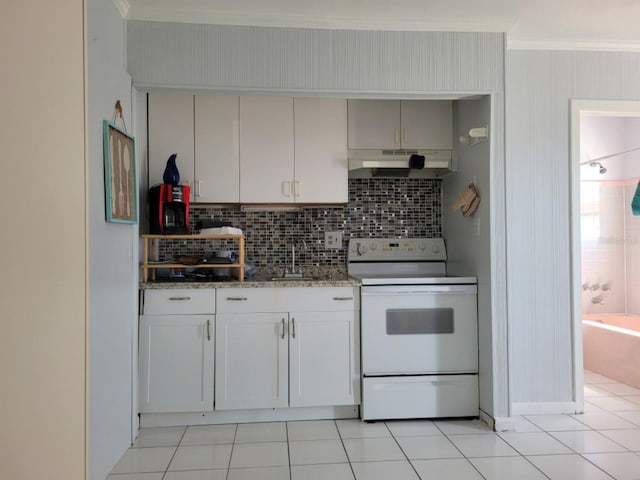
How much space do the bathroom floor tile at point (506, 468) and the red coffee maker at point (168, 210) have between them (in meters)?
2.15

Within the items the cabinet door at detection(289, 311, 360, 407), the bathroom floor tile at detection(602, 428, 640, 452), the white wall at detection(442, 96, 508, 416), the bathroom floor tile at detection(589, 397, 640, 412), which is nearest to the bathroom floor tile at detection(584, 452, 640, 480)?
the bathroom floor tile at detection(602, 428, 640, 452)

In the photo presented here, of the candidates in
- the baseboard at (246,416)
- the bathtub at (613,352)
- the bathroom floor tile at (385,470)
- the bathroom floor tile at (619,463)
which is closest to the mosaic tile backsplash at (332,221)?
the baseboard at (246,416)

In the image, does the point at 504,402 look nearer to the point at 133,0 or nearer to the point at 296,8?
the point at 296,8

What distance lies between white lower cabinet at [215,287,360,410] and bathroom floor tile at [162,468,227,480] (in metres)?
0.61

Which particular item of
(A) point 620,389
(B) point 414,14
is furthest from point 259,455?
(A) point 620,389

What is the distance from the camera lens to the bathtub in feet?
12.3

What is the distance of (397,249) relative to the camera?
3.72 metres

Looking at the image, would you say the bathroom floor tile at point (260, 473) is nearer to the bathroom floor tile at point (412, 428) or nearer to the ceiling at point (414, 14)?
the bathroom floor tile at point (412, 428)

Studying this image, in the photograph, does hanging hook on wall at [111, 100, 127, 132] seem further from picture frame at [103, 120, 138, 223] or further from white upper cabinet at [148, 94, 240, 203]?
white upper cabinet at [148, 94, 240, 203]

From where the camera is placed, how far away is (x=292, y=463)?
8.16 ft

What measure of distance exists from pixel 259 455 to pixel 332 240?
1.63 meters

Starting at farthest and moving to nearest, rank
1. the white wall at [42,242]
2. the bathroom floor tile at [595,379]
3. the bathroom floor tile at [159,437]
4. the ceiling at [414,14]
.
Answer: the bathroom floor tile at [595,379] < the bathroom floor tile at [159,437] < the ceiling at [414,14] < the white wall at [42,242]

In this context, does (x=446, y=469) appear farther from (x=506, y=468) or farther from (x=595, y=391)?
(x=595, y=391)

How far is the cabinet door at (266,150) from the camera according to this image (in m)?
3.34
